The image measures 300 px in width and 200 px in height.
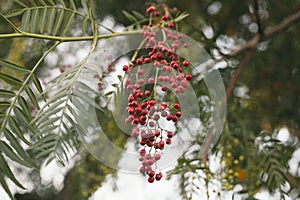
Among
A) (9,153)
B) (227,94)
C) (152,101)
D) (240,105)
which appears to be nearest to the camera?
(9,153)

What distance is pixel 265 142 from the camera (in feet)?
Answer: 4.50

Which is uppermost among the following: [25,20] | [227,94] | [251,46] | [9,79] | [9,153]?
[251,46]

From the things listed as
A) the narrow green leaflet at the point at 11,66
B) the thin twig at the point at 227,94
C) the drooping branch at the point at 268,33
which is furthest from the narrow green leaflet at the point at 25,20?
the drooping branch at the point at 268,33

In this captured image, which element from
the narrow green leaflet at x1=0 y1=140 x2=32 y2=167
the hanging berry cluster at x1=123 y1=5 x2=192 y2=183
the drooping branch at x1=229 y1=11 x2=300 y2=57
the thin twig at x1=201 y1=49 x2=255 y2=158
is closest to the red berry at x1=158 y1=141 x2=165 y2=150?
the hanging berry cluster at x1=123 y1=5 x2=192 y2=183

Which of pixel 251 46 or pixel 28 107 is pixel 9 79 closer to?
pixel 28 107

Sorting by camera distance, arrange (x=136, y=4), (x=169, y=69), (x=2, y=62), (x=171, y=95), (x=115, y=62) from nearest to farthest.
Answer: (x=2, y=62)
(x=169, y=69)
(x=171, y=95)
(x=115, y=62)
(x=136, y=4)

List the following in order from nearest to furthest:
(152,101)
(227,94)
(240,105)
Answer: (152,101), (227,94), (240,105)

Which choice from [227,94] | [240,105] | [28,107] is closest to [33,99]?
[28,107]

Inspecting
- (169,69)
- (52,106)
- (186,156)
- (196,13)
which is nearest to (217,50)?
(196,13)

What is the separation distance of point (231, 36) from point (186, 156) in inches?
21.3

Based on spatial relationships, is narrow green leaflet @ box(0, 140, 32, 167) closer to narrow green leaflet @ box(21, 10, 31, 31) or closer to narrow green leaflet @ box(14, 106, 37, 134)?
narrow green leaflet @ box(14, 106, 37, 134)

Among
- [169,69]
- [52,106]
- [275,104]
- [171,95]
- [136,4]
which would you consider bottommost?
[52,106]

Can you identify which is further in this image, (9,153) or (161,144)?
(161,144)

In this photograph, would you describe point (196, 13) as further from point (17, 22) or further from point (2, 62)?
point (2, 62)
